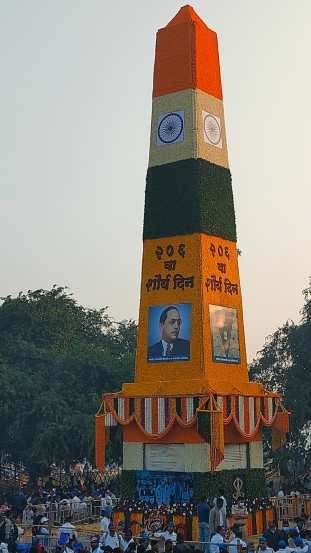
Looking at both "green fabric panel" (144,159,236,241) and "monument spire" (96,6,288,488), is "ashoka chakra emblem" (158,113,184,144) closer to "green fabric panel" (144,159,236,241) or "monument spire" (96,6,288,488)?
"monument spire" (96,6,288,488)

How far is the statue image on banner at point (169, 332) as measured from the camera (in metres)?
29.8

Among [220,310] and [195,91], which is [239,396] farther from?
[195,91]

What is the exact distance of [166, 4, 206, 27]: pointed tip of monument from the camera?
32.6m

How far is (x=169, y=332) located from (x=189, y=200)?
556cm

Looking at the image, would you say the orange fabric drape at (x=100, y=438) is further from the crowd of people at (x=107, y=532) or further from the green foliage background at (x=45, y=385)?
the green foliage background at (x=45, y=385)

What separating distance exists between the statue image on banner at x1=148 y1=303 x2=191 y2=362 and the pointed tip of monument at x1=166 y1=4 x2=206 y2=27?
12.5 metres

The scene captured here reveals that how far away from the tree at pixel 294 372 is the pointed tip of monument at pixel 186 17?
1857cm

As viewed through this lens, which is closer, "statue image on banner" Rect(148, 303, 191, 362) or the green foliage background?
"statue image on banner" Rect(148, 303, 191, 362)

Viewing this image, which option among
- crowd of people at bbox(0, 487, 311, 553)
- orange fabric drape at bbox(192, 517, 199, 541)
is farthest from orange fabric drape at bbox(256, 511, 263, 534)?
orange fabric drape at bbox(192, 517, 199, 541)

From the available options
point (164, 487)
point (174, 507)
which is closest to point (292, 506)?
point (164, 487)

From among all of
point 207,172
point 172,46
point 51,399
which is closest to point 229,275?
point 207,172

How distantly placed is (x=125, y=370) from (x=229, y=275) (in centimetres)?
1792

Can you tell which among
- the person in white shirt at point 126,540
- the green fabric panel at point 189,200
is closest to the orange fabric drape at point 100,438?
the green fabric panel at point 189,200

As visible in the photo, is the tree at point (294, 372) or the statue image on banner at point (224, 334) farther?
the tree at point (294, 372)
